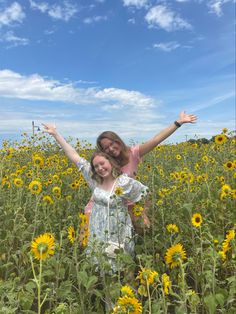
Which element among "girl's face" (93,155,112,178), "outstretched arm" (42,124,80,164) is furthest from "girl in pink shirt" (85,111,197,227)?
"outstretched arm" (42,124,80,164)

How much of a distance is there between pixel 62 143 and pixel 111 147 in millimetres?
805

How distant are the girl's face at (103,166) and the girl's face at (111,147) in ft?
1.15

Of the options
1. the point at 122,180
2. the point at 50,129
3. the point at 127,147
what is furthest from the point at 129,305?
the point at 50,129

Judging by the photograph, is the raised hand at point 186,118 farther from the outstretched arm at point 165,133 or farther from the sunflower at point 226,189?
the sunflower at point 226,189

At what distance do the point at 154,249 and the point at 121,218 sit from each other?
1.39 ft

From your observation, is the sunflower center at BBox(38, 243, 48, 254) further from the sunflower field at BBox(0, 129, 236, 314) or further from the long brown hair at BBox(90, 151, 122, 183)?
the long brown hair at BBox(90, 151, 122, 183)

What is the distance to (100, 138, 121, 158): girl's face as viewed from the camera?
4.13 m

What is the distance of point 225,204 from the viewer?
378cm

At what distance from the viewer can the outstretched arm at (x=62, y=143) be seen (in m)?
4.57

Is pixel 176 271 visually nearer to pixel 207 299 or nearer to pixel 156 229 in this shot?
pixel 156 229

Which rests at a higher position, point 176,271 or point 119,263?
point 119,263

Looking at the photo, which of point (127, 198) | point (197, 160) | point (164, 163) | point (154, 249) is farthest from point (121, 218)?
point (197, 160)

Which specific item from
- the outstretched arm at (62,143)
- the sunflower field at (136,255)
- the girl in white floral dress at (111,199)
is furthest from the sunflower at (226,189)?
the outstretched arm at (62,143)

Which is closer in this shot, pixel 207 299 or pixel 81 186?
pixel 207 299
